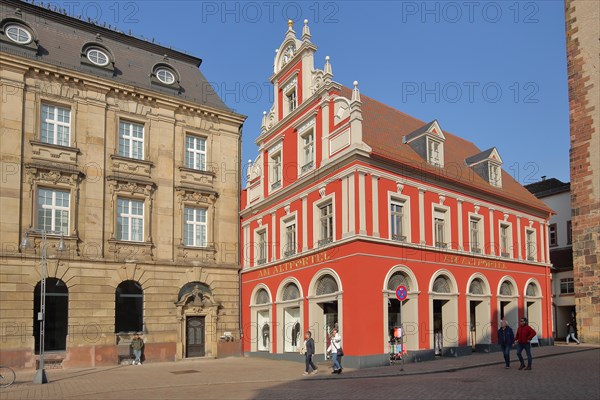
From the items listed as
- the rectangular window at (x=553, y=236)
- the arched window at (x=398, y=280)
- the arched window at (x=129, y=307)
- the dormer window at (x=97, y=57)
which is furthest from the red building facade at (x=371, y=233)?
the dormer window at (x=97, y=57)

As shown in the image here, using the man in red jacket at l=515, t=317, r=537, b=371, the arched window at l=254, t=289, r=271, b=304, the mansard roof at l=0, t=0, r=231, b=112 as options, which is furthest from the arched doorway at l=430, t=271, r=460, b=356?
the mansard roof at l=0, t=0, r=231, b=112

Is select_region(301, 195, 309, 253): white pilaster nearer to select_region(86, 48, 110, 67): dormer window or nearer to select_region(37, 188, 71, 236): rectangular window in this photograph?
select_region(37, 188, 71, 236): rectangular window

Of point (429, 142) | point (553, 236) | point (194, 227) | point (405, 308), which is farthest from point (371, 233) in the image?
point (553, 236)

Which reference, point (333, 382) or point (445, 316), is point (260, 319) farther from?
point (333, 382)

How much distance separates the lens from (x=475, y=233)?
31.4m

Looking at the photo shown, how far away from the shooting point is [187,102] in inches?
1273

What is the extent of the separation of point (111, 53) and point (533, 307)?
28421 mm

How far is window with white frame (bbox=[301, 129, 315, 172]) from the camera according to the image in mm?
29311

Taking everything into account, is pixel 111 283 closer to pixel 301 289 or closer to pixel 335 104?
pixel 301 289

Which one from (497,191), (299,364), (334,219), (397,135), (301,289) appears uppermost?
(397,135)

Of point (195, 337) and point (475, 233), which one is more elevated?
point (475, 233)

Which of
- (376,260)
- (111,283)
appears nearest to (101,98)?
(111,283)

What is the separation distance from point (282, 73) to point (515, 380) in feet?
70.4

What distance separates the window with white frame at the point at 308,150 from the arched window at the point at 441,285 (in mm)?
8479
